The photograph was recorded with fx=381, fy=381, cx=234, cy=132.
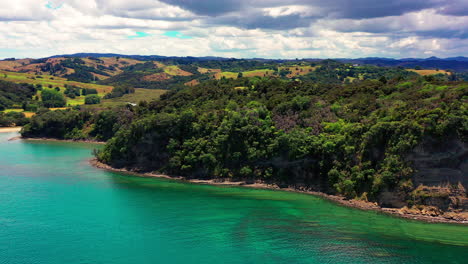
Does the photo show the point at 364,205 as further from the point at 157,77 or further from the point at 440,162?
the point at 157,77

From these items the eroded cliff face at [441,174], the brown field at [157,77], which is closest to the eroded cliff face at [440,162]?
the eroded cliff face at [441,174]

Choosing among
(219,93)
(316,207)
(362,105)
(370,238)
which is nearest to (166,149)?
(219,93)

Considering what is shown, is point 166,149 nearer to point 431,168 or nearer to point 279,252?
point 279,252

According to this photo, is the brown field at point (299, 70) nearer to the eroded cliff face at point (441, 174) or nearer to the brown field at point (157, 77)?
the brown field at point (157, 77)

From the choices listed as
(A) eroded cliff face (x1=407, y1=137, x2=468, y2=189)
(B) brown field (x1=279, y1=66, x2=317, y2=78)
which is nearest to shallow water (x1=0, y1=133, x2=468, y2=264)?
(A) eroded cliff face (x1=407, y1=137, x2=468, y2=189)

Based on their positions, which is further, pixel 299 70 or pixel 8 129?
pixel 299 70

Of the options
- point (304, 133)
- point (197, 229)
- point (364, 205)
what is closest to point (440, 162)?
point (364, 205)
